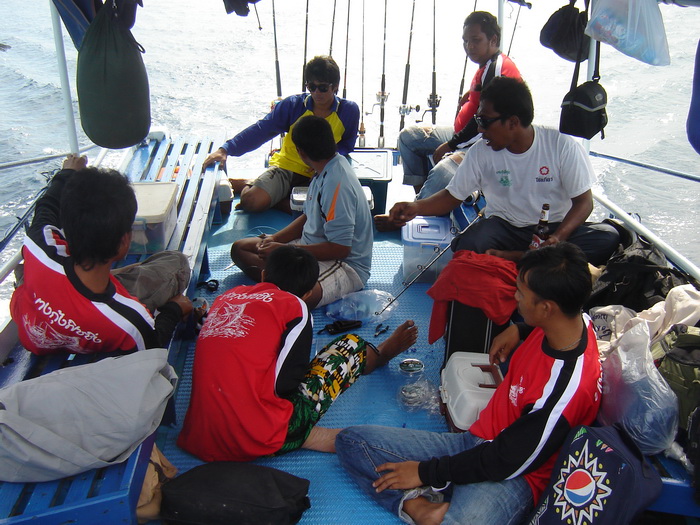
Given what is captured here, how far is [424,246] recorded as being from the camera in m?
3.24

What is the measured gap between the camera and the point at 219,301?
6.92 ft

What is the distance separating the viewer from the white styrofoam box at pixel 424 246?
324cm

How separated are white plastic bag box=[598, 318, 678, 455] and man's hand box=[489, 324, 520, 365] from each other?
0.36 metres

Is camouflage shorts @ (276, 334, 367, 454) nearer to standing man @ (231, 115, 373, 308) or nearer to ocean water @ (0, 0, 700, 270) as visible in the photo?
standing man @ (231, 115, 373, 308)

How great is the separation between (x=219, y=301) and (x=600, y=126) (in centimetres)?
186

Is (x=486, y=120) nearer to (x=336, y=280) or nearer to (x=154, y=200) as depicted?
(x=336, y=280)

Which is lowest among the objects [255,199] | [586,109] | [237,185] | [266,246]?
[237,185]

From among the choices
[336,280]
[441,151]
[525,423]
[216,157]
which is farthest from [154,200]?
[441,151]

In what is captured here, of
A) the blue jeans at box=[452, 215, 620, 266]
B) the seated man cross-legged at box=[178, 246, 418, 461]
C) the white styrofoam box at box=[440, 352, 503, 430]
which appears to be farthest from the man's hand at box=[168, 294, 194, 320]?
the blue jeans at box=[452, 215, 620, 266]

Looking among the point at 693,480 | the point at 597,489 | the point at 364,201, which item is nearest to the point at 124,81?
the point at 364,201

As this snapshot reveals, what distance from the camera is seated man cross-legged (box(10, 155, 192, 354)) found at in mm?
1694

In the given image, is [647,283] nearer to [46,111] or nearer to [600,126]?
[600,126]

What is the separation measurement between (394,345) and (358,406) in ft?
1.09

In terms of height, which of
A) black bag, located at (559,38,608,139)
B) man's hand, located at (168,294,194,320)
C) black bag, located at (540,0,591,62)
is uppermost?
black bag, located at (540,0,591,62)
